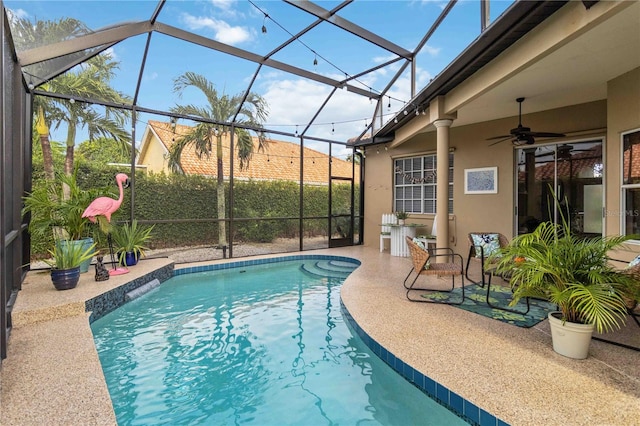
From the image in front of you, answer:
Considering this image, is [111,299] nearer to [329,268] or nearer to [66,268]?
[66,268]

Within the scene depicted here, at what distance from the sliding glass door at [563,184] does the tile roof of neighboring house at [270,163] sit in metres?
4.80

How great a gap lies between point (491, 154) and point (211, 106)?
6.51 meters

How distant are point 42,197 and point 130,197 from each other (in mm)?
2032

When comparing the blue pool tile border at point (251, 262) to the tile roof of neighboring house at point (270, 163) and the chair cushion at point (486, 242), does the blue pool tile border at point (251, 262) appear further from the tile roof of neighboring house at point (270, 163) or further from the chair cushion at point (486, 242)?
the chair cushion at point (486, 242)

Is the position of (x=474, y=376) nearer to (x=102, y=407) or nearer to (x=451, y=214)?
(x=102, y=407)

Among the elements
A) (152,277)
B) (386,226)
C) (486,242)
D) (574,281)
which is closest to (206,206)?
(152,277)

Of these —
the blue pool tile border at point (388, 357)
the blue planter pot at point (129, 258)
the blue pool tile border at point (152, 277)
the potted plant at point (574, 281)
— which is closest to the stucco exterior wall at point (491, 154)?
the blue pool tile border at point (152, 277)

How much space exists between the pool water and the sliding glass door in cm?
433

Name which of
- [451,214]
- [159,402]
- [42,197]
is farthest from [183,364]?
[451,214]

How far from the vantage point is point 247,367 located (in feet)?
9.84

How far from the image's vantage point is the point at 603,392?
220 centimetres

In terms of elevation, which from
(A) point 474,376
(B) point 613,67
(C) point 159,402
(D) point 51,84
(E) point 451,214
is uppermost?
(D) point 51,84

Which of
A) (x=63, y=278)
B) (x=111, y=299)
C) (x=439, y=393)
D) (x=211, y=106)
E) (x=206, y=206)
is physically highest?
(x=211, y=106)

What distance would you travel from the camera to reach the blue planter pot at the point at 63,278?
4.18m
